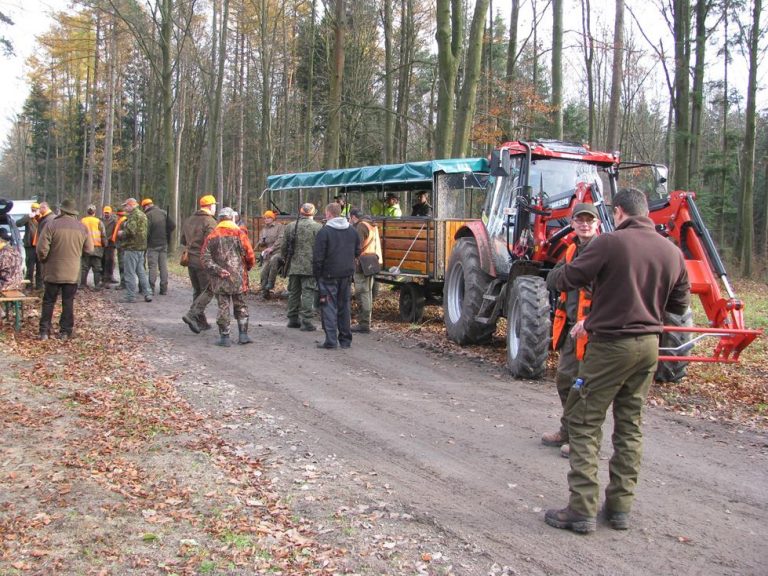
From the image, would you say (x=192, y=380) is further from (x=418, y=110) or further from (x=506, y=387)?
(x=418, y=110)

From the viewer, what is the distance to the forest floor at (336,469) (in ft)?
13.3

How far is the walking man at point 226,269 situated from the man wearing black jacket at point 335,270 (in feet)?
3.61

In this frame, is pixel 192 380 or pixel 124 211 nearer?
pixel 192 380

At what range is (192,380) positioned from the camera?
831cm

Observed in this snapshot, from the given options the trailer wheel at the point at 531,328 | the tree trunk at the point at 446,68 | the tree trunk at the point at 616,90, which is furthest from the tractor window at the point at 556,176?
the tree trunk at the point at 616,90

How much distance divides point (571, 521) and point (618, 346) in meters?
1.10

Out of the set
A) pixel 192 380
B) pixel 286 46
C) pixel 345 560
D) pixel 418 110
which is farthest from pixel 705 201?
pixel 345 560

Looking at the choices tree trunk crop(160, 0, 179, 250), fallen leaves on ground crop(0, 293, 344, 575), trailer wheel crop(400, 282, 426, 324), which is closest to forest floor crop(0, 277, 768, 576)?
fallen leaves on ground crop(0, 293, 344, 575)

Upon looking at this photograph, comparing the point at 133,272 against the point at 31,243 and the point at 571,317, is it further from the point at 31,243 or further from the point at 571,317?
the point at 571,317

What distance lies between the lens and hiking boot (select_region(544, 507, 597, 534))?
4.37 m

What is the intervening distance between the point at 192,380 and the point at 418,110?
1260 inches

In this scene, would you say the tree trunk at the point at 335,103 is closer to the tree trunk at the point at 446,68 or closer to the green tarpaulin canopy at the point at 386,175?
the green tarpaulin canopy at the point at 386,175

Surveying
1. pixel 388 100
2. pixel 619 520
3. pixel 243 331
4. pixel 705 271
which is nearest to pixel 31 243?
pixel 243 331

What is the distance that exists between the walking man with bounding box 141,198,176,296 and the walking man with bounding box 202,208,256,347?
5.25 metres
